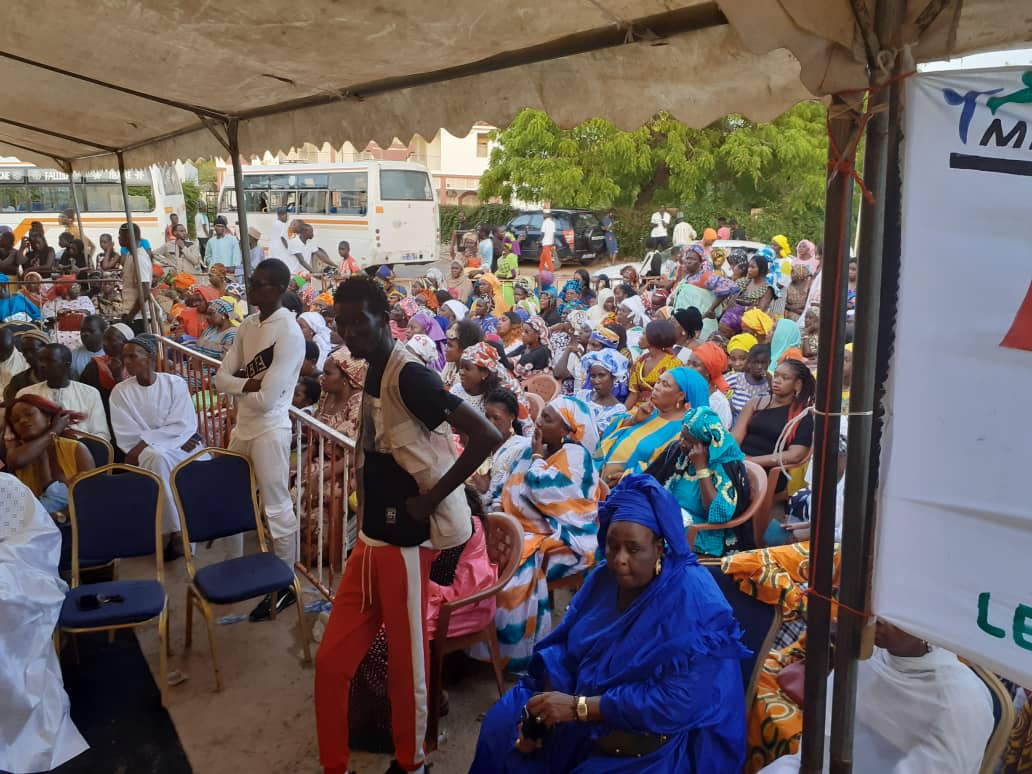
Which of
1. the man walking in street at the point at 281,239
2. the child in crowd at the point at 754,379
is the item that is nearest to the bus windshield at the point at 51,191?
the man walking in street at the point at 281,239

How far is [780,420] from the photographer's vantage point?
5227 mm

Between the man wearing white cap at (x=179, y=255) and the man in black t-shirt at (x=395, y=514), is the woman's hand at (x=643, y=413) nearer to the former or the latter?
the man in black t-shirt at (x=395, y=514)

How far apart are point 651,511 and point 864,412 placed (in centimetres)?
96

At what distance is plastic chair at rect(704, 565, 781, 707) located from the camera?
2781 millimetres

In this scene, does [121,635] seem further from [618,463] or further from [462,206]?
[462,206]

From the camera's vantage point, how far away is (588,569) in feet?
13.2

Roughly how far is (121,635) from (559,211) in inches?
755

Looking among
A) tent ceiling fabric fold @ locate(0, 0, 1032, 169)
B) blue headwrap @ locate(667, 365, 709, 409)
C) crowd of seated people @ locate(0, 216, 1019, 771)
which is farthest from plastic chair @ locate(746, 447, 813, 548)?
tent ceiling fabric fold @ locate(0, 0, 1032, 169)

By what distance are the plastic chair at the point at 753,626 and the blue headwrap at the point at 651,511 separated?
1.17 ft

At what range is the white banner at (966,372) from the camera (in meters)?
1.54

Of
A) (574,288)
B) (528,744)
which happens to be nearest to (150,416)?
(528,744)

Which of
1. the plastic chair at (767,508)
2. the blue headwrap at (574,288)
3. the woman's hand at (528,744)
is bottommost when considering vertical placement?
the woman's hand at (528,744)

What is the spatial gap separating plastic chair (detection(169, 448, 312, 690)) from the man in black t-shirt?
1.02 metres

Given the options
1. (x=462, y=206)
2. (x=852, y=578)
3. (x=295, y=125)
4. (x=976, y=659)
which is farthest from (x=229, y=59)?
(x=462, y=206)
